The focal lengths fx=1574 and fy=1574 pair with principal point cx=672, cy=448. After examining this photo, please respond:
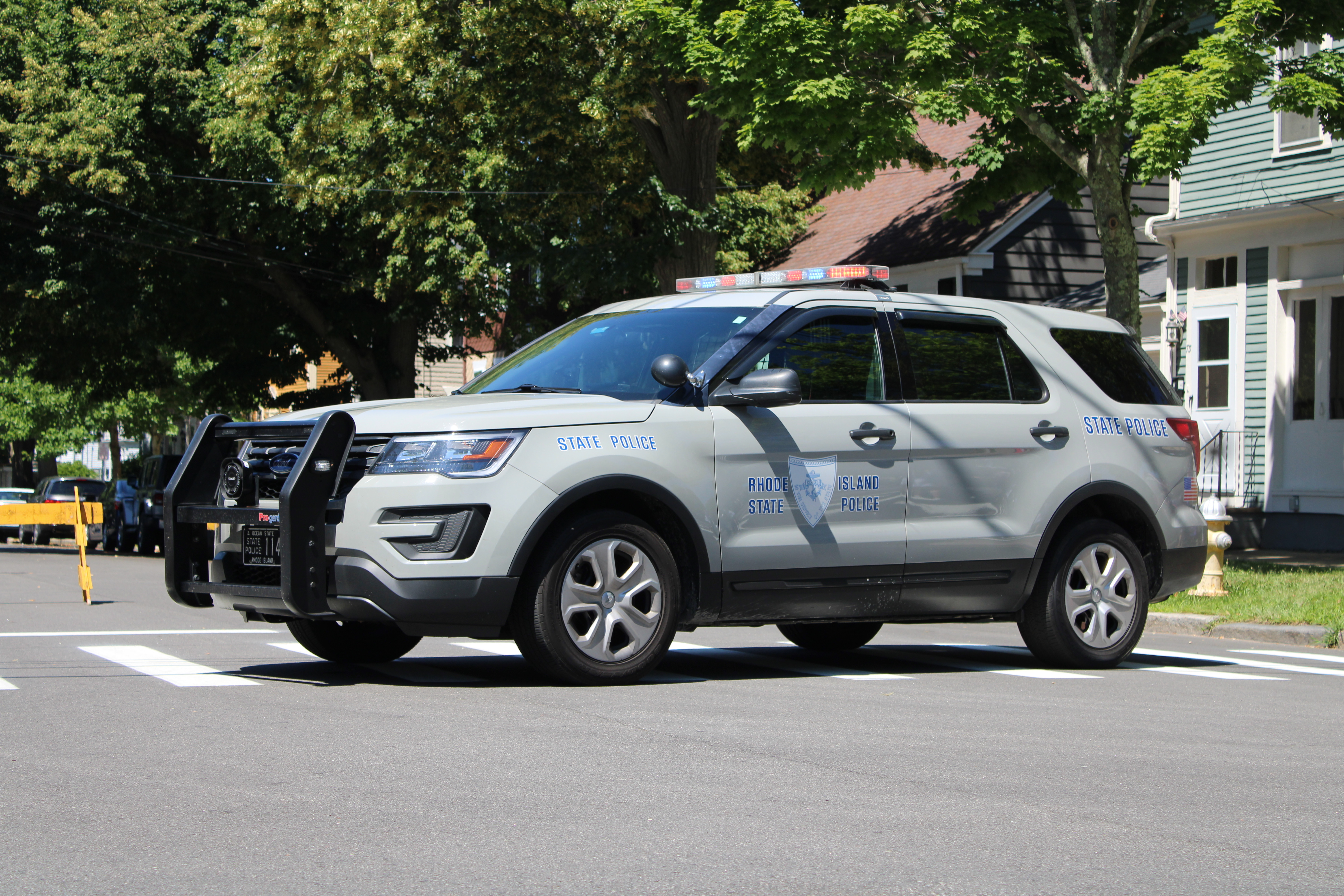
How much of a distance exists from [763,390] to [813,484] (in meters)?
0.65

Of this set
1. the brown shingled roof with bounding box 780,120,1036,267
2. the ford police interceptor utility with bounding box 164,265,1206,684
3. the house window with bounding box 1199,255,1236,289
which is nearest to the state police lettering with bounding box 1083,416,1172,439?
the ford police interceptor utility with bounding box 164,265,1206,684

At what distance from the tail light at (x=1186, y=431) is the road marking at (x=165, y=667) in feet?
17.7

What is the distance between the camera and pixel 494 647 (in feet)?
32.3

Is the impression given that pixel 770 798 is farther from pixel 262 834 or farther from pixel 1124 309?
pixel 1124 309

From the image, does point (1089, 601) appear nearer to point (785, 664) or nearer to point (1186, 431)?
point (1186, 431)

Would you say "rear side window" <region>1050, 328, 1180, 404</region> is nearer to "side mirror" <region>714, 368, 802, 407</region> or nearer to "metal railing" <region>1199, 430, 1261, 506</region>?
"side mirror" <region>714, 368, 802, 407</region>

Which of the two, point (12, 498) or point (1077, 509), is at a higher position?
point (1077, 509)

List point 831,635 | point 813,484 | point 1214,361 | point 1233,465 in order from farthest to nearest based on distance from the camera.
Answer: point 1214,361 → point 1233,465 → point 831,635 → point 813,484

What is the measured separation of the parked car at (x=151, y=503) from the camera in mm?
32000

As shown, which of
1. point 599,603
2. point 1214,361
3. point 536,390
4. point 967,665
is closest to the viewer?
point 599,603

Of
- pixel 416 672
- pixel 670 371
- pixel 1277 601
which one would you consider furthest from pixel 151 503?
pixel 670 371

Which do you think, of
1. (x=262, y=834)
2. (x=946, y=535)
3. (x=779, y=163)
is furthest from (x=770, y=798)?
(x=779, y=163)

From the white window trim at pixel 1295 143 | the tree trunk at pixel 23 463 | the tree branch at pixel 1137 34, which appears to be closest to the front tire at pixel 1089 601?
the tree branch at pixel 1137 34

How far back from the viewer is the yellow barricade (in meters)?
15.1
